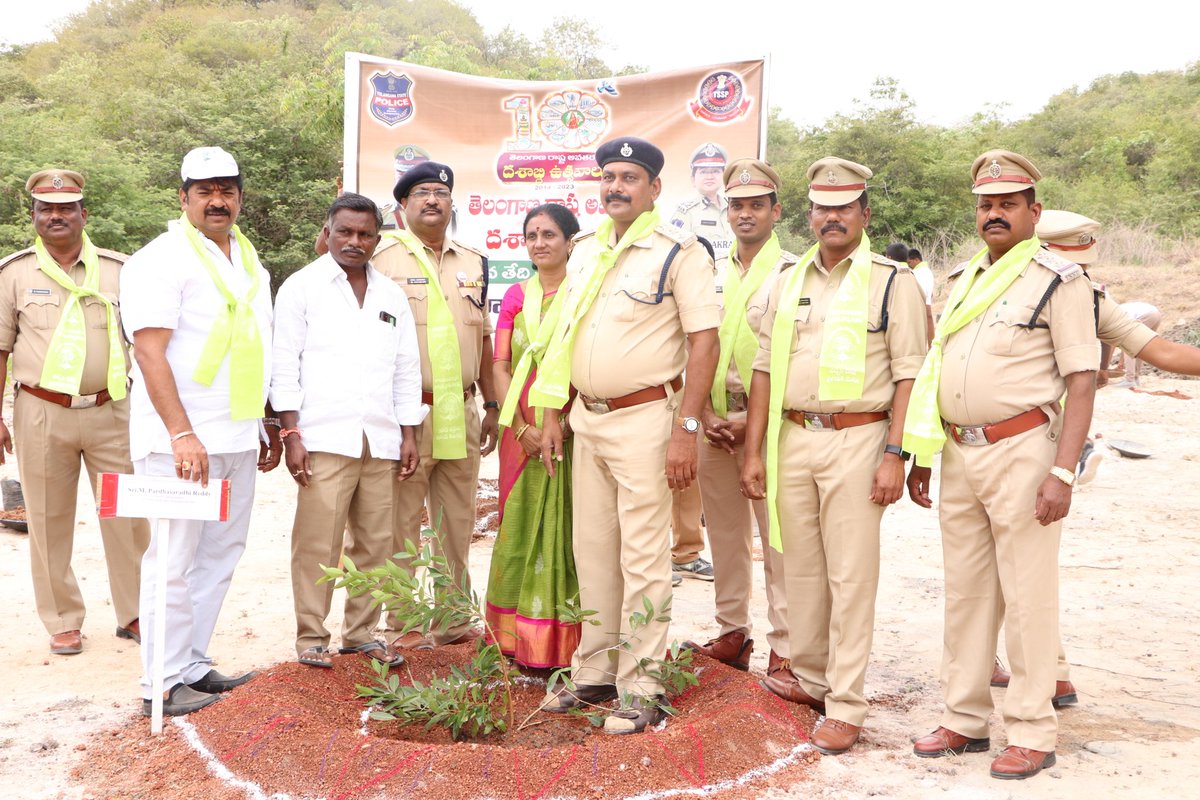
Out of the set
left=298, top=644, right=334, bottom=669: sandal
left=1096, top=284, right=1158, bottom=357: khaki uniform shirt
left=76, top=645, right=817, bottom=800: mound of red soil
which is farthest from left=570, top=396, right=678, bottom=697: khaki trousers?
left=1096, top=284, right=1158, bottom=357: khaki uniform shirt

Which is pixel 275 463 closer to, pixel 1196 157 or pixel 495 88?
pixel 495 88

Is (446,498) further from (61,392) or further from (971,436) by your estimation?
(971,436)

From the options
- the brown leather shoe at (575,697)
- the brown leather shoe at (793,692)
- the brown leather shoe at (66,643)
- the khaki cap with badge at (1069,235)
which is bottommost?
the brown leather shoe at (66,643)

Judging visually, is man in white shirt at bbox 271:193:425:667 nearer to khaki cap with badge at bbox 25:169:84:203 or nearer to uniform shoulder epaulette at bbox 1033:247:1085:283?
khaki cap with badge at bbox 25:169:84:203

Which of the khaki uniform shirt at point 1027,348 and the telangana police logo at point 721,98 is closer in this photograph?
the khaki uniform shirt at point 1027,348

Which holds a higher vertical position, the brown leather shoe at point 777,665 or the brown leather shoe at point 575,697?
the brown leather shoe at point 777,665

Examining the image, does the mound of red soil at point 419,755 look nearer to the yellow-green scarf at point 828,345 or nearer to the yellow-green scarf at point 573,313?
the yellow-green scarf at point 828,345

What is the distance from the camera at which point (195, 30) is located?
102 ft

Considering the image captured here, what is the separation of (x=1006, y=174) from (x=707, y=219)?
410cm

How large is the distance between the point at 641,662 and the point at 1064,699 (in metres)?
1.85

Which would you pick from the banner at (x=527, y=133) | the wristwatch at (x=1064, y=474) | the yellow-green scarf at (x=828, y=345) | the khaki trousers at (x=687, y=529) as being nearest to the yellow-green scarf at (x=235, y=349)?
the yellow-green scarf at (x=828, y=345)

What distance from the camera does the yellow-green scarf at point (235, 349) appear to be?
13.5 ft

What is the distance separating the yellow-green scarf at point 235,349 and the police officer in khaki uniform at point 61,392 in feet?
3.89

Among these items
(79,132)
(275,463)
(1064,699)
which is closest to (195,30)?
(79,132)
